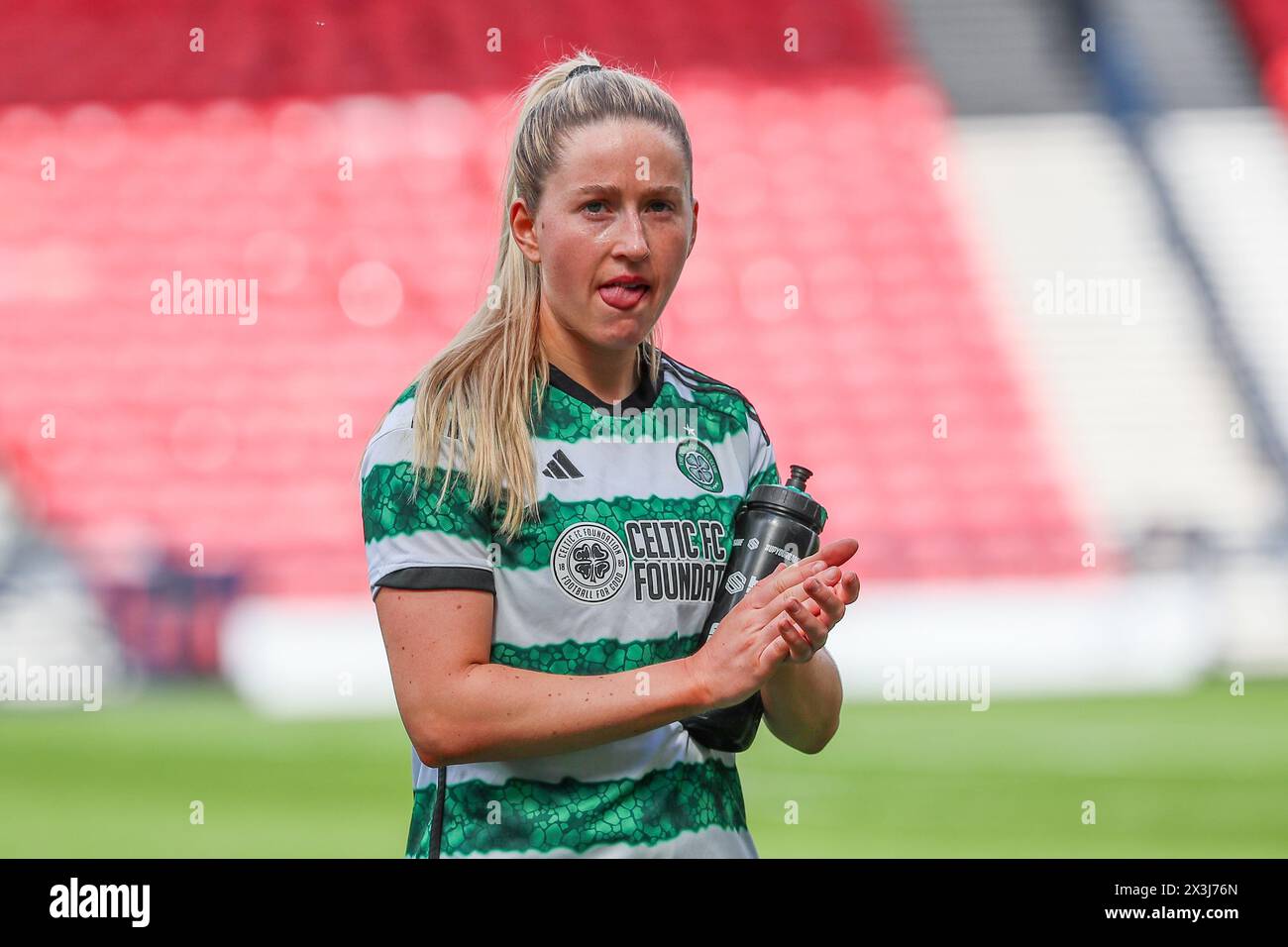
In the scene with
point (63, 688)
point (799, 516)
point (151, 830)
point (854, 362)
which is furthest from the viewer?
point (854, 362)

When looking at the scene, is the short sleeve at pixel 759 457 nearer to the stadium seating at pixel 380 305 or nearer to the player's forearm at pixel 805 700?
the player's forearm at pixel 805 700

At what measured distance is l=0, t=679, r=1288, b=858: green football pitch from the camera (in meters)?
5.00

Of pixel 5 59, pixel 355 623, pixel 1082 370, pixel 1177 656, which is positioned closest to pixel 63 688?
pixel 355 623

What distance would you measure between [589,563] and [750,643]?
21 cm

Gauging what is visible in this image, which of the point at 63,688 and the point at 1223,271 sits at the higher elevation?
the point at 1223,271

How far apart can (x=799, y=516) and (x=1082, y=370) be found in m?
8.87
